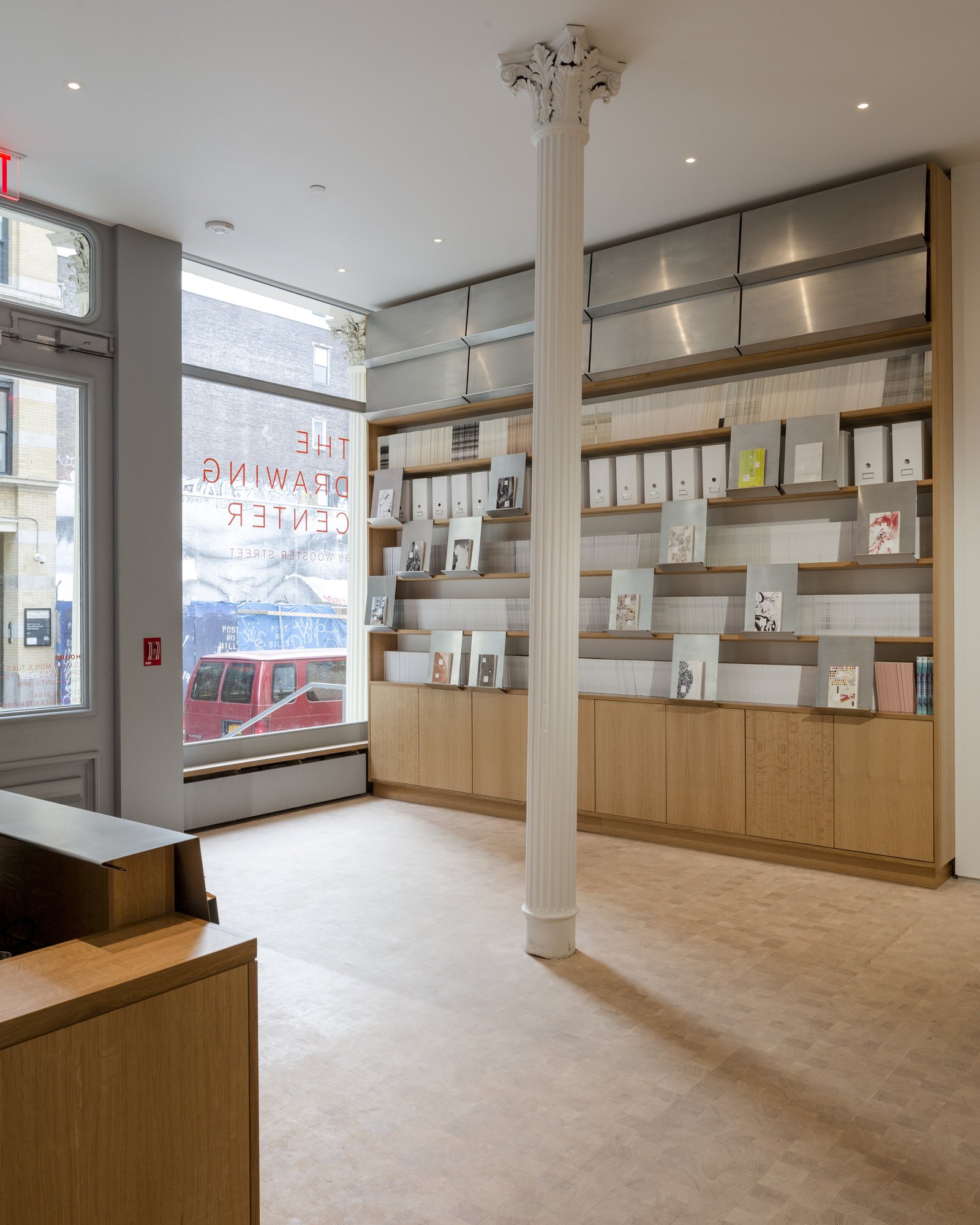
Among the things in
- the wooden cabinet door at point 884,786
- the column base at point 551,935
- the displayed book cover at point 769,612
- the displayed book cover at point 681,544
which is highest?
the displayed book cover at point 681,544

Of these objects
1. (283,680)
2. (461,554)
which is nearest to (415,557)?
(461,554)

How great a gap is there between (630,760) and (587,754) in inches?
11.9

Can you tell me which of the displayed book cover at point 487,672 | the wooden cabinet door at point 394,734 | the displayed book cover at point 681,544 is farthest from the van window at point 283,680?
the displayed book cover at point 681,544

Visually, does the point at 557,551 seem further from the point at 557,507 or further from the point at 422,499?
the point at 422,499

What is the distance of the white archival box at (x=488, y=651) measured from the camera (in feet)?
20.3

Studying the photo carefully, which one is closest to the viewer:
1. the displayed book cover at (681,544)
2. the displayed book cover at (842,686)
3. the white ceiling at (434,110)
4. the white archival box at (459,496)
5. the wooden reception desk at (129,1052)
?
the wooden reception desk at (129,1052)

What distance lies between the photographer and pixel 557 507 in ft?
12.2

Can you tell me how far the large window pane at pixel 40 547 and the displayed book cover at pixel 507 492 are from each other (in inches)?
102

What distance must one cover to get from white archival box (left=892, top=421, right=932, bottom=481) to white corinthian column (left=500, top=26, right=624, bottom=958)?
199cm

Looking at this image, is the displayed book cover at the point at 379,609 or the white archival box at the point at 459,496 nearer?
the white archival box at the point at 459,496

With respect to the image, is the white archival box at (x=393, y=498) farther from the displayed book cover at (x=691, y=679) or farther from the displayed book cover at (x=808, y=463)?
the displayed book cover at (x=808, y=463)

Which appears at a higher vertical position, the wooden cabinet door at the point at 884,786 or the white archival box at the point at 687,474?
the white archival box at the point at 687,474

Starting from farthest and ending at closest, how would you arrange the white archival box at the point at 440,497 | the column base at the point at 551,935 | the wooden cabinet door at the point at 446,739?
the white archival box at the point at 440,497, the wooden cabinet door at the point at 446,739, the column base at the point at 551,935

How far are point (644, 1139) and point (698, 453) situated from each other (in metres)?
3.89
